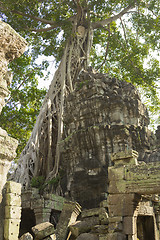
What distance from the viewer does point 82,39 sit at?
15.3 meters

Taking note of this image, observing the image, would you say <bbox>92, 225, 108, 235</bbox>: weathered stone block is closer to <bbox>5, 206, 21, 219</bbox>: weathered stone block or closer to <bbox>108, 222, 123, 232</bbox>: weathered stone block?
<bbox>108, 222, 123, 232</bbox>: weathered stone block

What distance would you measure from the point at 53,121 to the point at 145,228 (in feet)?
23.4

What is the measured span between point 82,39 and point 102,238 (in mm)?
11448

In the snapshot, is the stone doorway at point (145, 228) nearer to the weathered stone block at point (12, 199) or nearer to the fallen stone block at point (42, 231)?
the fallen stone block at point (42, 231)

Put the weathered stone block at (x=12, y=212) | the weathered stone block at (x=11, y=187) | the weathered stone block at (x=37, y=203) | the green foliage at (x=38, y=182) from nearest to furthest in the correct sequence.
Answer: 1. the weathered stone block at (x=12, y=212)
2. the weathered stone block at (x=11, y=187)
3. the weathered stone block at (x=37, y=203)
4. the green foliage at (x=38, y=182)

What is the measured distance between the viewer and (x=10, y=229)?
3.92 metres

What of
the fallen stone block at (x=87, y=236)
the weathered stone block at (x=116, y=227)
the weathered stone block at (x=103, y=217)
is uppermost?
the weathered stone block at (x=103, y=217)

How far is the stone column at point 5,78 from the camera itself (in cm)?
401

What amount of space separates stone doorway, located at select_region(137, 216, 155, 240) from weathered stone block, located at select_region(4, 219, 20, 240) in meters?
4.31

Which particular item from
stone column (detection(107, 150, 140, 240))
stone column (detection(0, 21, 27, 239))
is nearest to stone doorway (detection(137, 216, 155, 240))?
stone column (detection(107, 150, 140, 240))

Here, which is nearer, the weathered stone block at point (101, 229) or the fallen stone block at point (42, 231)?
the fallen stone block at point (42, 231)

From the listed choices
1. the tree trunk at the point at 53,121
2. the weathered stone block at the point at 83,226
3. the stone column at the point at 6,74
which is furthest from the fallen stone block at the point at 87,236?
the tree trunk at the point at 53,121

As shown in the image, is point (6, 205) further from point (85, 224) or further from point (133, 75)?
point (133, 75)

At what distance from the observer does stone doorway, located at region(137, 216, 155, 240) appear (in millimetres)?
7297
